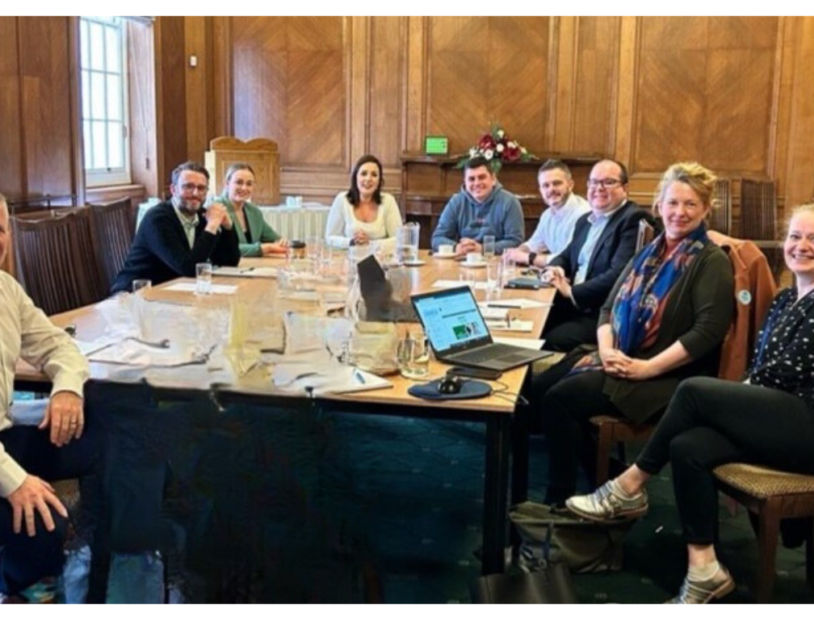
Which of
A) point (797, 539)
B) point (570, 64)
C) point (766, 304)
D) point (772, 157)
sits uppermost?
point (570, 64)

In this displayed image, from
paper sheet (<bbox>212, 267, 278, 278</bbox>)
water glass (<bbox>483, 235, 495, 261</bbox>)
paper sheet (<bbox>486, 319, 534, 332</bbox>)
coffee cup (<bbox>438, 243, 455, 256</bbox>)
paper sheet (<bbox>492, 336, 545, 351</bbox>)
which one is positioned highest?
water glass (<bbox>483, 235, 495, 261</bbox>)

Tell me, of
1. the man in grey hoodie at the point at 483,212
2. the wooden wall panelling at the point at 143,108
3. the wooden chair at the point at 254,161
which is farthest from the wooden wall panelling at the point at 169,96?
the man in grey hoodie at the point at 483,212

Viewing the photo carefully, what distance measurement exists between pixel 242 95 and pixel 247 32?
1.76 feet

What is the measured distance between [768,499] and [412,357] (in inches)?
37.3

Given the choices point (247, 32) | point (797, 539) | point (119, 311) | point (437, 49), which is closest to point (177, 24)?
point (247, 32)

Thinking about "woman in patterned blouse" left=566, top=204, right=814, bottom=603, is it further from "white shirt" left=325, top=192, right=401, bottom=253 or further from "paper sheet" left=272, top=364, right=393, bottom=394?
"white shirt" left=325, top=192, right=401, bottom=253

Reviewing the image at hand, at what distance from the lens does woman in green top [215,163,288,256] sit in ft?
15.8

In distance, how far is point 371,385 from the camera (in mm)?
2283

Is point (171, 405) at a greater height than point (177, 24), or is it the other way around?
point (177, 24)

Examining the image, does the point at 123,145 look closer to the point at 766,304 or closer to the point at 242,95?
the point at 242,95

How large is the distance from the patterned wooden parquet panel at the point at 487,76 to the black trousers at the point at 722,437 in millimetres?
5488

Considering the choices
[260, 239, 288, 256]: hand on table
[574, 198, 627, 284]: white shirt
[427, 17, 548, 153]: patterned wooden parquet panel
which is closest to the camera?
[574, 198, 627, 284]: white shirt

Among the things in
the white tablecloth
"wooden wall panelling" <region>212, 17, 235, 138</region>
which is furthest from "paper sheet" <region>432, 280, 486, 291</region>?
"wooden wall panelling" <region>212, 17, 235, 138</region>

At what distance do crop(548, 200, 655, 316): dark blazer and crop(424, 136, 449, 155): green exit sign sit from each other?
12.8 feet
